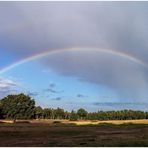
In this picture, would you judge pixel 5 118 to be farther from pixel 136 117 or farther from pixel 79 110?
pixel 136 117

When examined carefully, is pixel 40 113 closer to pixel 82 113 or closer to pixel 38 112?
pixel 38 112

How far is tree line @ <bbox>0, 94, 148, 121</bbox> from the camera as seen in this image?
68.9 m

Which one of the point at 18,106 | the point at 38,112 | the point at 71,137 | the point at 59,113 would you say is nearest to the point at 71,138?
the point at 71,137

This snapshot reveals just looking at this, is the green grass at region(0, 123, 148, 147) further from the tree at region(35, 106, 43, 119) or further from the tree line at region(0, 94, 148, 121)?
the tree at region(35, 106, 43, 119)

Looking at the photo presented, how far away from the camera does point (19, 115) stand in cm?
6956

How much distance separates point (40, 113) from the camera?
80.6 m

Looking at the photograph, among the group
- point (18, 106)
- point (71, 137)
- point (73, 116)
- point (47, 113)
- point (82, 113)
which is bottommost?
point (71, 137)

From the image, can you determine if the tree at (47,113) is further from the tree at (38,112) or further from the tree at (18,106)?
the tree at (18,106)

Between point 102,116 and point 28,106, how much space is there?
22505mm

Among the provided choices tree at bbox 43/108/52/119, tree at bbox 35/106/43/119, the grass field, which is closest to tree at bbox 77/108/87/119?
tree at bbox 35/106/43/119

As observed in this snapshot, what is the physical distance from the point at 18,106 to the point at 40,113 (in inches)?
452

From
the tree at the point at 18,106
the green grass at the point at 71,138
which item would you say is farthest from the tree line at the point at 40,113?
the green grass at the point at 71,138

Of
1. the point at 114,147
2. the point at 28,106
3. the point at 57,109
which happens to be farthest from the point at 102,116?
the point at 114,147

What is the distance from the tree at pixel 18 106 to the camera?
68375 mm
